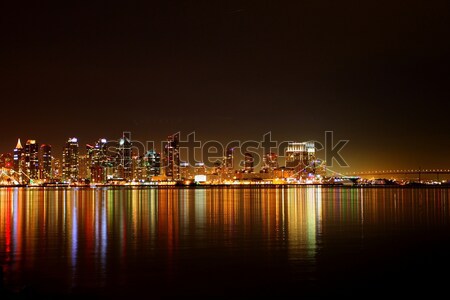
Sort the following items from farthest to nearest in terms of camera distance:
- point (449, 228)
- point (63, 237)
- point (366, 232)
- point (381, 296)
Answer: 1. point (449, 228)
2. point (366, 232)
3. point (63, 237)
4. point (381, 296)

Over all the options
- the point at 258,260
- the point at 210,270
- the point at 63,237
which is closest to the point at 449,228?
the point at 258,260

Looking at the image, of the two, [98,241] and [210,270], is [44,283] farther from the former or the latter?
[98,241]

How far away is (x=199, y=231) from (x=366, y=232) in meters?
7.73

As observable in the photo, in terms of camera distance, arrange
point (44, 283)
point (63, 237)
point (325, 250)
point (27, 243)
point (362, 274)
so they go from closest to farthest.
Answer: point (44, 283) → point (362, 274) → point (325, 250) → point (27, 243) → point (63, 237)

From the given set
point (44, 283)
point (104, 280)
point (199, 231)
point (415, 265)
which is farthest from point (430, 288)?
point (199, 231)

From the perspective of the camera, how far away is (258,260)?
17.4 meters

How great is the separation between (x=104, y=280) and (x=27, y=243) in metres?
8.81

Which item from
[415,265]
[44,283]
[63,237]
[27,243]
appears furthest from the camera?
[63,237]

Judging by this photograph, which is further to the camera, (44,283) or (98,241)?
(98,241)

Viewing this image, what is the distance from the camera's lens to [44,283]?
1394 centimetres

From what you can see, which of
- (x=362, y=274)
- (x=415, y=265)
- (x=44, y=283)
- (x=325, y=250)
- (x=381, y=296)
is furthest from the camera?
(x=325, y=250)

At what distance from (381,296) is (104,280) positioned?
6.83 meters

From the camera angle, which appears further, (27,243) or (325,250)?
(27,243)

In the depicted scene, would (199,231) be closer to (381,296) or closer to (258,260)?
(258,260)
